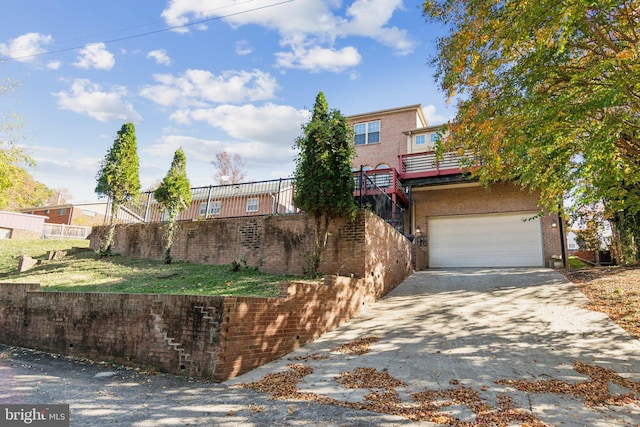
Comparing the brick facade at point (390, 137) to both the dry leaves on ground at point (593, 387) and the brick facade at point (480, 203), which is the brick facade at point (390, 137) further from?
the dry leaves on ground at point (593, 387)

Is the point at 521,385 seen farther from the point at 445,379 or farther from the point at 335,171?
the point at 335,171

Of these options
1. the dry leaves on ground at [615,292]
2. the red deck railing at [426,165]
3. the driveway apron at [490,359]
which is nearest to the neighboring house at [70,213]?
the red deck railing at [426,165]

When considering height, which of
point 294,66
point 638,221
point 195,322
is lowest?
point 195,322

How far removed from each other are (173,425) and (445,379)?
3.33 metres

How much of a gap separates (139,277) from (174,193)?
292 centimetres

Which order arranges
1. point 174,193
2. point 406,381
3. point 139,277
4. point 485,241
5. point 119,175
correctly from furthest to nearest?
1. point 485,241
2. point 119,175
3. point 174,193
4. point 139,277
5. point 406,381

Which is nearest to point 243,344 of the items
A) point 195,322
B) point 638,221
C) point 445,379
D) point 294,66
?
point 195,322

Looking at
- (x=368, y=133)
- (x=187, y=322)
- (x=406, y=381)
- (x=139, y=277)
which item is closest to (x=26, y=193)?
(x=139, y=277)

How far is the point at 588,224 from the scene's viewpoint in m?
18.5

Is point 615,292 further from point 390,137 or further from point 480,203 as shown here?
point 390,137

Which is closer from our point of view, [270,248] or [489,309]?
[489,309]

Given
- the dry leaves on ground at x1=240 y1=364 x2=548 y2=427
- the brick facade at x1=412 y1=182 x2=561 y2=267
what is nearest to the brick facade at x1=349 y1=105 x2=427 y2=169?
the brick facade at x1=412 y1=182 x2=561 y2=267

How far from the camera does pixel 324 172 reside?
834cm

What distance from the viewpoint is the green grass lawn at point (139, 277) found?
25.8ft
